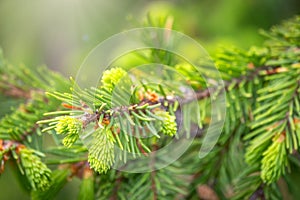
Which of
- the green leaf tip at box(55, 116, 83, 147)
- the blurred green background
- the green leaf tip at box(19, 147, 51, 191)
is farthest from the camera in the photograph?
the blurred green background

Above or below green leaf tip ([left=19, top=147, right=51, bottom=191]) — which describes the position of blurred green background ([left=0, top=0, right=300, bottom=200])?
above

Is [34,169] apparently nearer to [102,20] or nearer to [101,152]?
[101,152]

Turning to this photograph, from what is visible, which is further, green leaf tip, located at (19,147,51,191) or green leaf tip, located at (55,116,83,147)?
green leaf tip, located at (19,147,51,191)

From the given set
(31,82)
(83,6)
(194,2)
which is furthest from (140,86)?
(83,6)

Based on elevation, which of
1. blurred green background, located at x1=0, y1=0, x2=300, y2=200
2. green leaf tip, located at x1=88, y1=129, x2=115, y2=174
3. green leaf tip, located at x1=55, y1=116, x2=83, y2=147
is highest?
blurred green background, located at x1=0, y1=0, x2=300, y2=200

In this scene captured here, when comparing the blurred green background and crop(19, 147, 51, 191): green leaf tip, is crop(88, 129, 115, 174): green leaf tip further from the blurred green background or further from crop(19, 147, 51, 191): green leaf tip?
the blurred green background

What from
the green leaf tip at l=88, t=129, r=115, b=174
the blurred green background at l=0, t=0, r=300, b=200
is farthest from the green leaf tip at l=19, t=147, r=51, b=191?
the blurred green background at l=0, t=0, r=300, b=200

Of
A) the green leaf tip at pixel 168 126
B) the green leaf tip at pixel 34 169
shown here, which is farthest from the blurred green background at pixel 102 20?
the green leaf tip at pixel 168 126

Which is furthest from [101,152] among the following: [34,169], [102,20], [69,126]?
[102,20]

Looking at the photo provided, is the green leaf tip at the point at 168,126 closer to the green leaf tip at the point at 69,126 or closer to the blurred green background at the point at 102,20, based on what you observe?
the green leaf tip at the point at 69,126

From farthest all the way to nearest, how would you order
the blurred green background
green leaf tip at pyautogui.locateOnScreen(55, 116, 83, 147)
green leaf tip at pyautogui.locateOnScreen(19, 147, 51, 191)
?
the blurred green background → green leaf tip at pyautogui.locateOnScreen(19, 147, 51, 191) → green leaf tip at pyautogui.locateOnScreen(55, 116, 83, 147)
